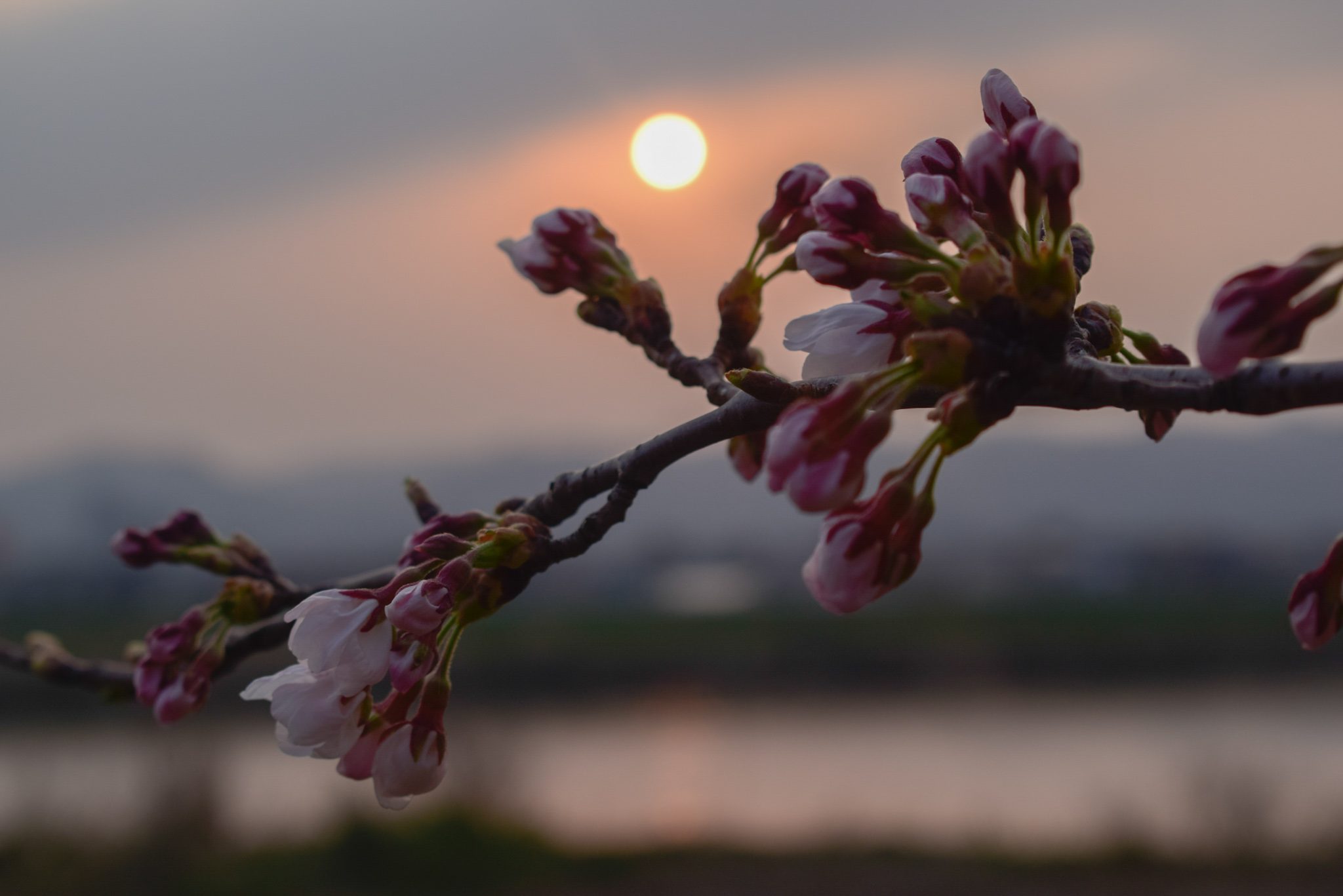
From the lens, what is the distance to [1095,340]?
77 centimetres

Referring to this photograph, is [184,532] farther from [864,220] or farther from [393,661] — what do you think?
[864,220]

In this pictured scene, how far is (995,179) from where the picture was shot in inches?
24.6

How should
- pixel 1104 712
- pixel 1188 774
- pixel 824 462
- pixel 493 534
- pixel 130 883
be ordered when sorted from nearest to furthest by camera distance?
pixel 824 462 < pixel 493 534 < pixel 130 883 < pixel 1188 774 < pixel 1104 712

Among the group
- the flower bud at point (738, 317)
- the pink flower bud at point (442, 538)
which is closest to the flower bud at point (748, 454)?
the flower bud at point (738, 317)

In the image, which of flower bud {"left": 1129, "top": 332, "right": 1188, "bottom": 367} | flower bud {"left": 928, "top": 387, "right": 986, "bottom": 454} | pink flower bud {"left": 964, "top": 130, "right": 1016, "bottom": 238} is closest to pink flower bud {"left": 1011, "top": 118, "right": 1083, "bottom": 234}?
pink flower bud {"left": 964, "top": 130, "right": 1016, "bottom": 238}

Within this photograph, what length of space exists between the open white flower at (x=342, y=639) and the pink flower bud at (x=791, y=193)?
1.81 ft

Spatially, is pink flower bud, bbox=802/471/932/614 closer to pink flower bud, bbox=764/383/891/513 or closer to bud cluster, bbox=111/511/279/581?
pink flower bud, bbox=764/383/891/513

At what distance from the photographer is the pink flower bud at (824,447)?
559 millimetres

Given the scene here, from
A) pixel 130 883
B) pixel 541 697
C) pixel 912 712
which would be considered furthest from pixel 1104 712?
pixel 130 883

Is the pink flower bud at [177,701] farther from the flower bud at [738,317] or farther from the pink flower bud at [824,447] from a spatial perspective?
the pink flower bud at [824,447]

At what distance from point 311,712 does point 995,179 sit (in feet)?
1.74

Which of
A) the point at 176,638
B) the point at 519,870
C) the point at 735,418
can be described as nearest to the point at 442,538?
the point at 735,418

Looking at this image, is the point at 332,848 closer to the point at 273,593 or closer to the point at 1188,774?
the point at 1188,774

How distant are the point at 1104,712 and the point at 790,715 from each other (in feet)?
16.7
